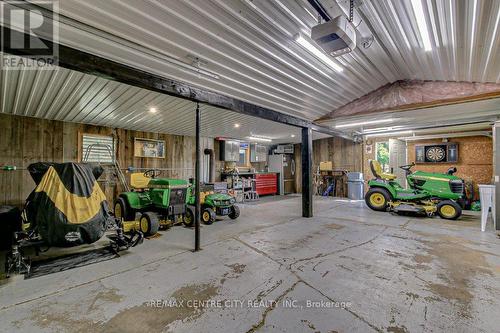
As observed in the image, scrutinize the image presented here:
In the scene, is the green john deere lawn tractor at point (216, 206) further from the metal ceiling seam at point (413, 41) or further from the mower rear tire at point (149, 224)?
the metal ceiling seam at point (413, 41)

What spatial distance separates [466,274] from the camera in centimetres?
246

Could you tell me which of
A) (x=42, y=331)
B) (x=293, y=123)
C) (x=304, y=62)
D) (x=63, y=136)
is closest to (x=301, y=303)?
(x=42, y=331)

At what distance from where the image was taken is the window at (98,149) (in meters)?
5.67

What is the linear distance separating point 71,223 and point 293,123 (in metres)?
4.49

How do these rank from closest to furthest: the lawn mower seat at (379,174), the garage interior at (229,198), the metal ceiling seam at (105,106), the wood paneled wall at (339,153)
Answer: the garage interior at (229,198) → the metal ceiling seam at (105,106) → the lawn mower seat at (379,174) → the wood paneled wall at (339,153)

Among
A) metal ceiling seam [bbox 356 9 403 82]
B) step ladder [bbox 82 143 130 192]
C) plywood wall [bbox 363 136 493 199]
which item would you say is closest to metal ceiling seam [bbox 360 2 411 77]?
metal ceiling seam [bbox 356 9 403 82]

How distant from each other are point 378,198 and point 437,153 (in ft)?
10.2

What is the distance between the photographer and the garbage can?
847 centimetres

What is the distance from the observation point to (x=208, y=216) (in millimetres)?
4793

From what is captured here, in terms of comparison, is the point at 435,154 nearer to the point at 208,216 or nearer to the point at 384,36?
the point at 384,36

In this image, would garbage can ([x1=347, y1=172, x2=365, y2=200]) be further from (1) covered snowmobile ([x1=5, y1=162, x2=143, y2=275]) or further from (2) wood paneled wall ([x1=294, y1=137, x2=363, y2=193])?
(1) covered snowmobile ([x1=5, y1=162, x2=143, y2=275])

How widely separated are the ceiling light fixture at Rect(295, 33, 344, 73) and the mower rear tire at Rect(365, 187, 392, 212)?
411 cm

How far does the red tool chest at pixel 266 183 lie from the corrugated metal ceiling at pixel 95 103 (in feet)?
11.6

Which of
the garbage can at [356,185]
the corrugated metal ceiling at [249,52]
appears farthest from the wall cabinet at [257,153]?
the corrugated metal ceiling at [249,52]
